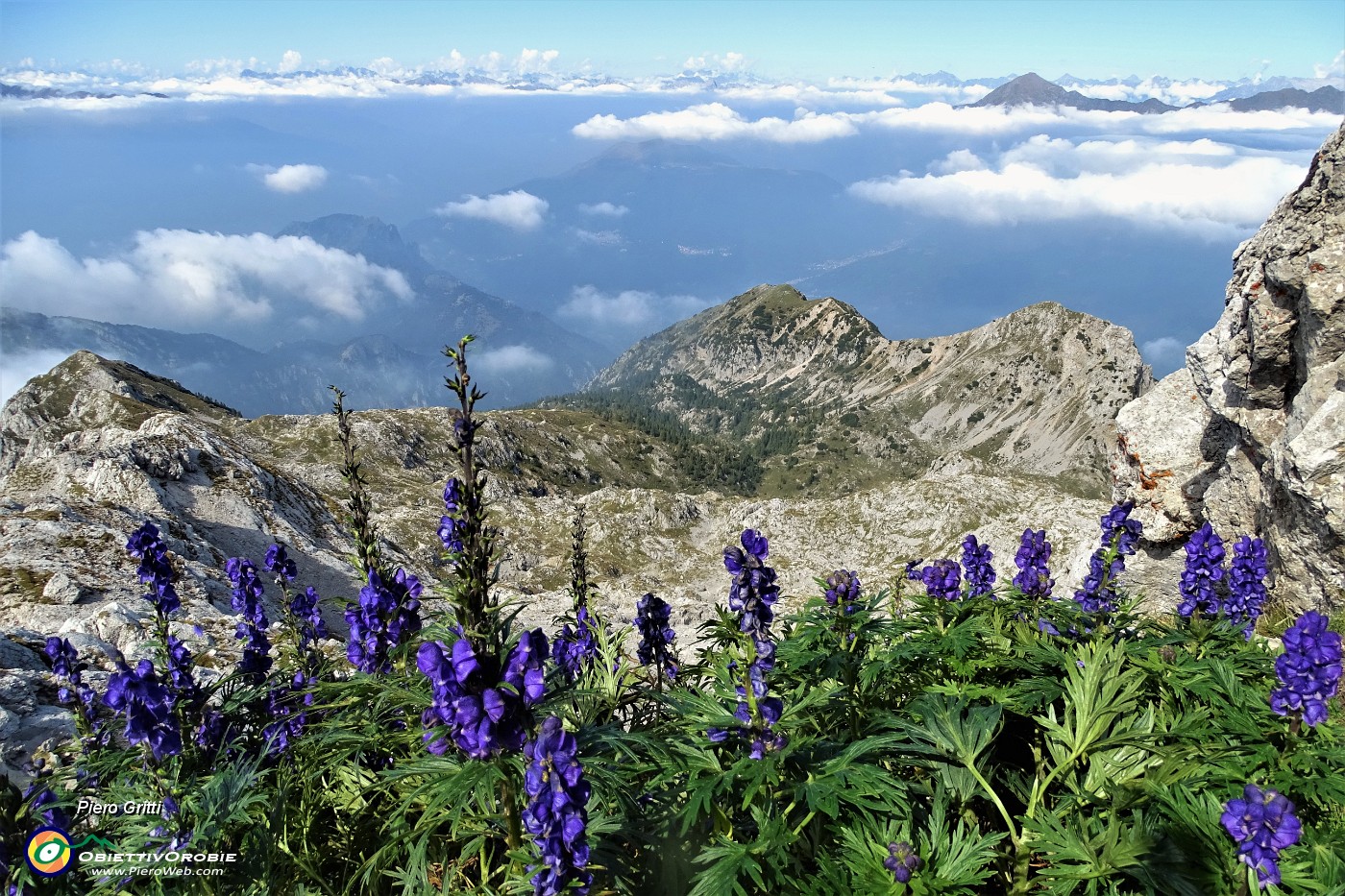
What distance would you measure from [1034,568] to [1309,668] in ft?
16.1

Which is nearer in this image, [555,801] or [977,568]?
[555,801]

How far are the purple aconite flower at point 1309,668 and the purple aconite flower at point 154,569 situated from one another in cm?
1177

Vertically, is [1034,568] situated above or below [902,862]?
below

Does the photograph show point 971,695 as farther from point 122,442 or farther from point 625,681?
point 122,442

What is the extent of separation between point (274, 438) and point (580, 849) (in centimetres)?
13081

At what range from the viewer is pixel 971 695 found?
22.5 ft

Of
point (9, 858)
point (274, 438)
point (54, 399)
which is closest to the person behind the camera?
point (9, 858)

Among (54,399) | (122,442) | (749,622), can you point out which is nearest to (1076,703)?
(749,622)

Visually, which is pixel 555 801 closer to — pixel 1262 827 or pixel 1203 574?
pixel 1262 827

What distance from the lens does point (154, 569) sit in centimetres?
910

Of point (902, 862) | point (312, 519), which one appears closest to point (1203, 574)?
point (902, 862)

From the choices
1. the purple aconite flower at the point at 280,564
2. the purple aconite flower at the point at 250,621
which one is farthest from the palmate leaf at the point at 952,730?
the purple aconite flower at the point at 280,564

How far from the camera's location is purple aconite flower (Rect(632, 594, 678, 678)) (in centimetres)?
876

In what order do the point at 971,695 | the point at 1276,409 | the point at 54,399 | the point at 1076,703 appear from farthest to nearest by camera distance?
the point at 54,399 < the point at 1276,409 < the point at 971,695 < the point at 1076,703
